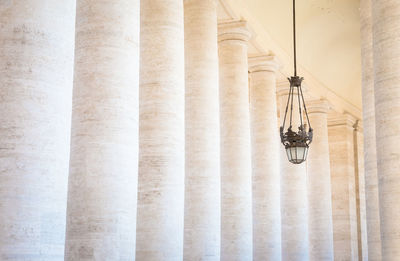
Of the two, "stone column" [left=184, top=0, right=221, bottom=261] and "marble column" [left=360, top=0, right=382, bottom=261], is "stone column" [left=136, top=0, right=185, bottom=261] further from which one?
"marble column" [left=360, top=0, right=382, bottom=261]

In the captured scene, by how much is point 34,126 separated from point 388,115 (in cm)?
1905

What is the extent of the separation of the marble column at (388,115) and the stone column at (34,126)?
17.2 metres

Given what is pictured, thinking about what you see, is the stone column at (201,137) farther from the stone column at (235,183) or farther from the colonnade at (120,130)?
the stone column at (235,183)

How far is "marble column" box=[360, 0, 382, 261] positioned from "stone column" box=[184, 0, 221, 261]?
9073 mm

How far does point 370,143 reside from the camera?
3791 cm

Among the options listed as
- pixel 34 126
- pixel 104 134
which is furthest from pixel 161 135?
pixel 34 126

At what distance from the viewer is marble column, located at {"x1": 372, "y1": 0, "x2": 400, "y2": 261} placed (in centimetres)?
3012

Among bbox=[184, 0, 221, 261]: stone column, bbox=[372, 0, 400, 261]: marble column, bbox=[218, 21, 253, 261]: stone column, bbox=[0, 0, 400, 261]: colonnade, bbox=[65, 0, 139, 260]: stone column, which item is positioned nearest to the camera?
bbox=[0, 0, 400, 261]: colonnade

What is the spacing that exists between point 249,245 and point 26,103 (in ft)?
101

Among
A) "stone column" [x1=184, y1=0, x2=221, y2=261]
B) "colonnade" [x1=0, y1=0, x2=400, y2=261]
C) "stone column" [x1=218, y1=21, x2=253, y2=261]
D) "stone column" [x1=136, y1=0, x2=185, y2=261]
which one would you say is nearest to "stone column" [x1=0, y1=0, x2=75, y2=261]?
"colonnade" [x1=0, y1=0, x2=400, y2=261]

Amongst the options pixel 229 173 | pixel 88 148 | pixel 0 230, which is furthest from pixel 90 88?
pixel 229 173

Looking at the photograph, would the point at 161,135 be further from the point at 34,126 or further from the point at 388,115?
the point at 34,126

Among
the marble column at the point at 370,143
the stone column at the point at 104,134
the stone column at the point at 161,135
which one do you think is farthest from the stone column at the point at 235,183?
the stone column at the point at 104,134

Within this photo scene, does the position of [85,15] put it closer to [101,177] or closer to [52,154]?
[101,177]
